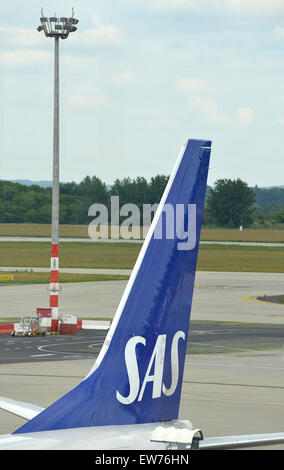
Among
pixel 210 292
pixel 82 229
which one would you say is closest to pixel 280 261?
pixel 210 292

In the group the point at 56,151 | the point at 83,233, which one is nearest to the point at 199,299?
the point at 56,151

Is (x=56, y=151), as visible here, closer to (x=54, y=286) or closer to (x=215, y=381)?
(x=54, y=286)

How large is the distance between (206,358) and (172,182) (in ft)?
94.9

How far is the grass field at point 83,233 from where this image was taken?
176 meters

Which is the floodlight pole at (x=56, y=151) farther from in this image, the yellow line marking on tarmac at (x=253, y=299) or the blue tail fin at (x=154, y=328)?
the blue tail fin at (x=154, y=328)

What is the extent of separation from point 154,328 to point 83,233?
561 feet

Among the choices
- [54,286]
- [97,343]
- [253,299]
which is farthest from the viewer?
[253,299]

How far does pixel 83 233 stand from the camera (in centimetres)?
18050

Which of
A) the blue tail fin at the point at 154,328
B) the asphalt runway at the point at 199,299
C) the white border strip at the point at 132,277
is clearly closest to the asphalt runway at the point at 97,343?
the asphalt runway at the point at 199,299

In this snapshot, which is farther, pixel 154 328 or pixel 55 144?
pixel 55 144

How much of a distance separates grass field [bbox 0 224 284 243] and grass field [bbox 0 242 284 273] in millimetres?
22072

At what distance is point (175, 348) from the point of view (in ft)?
33.6

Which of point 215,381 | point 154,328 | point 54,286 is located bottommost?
point 215,381
